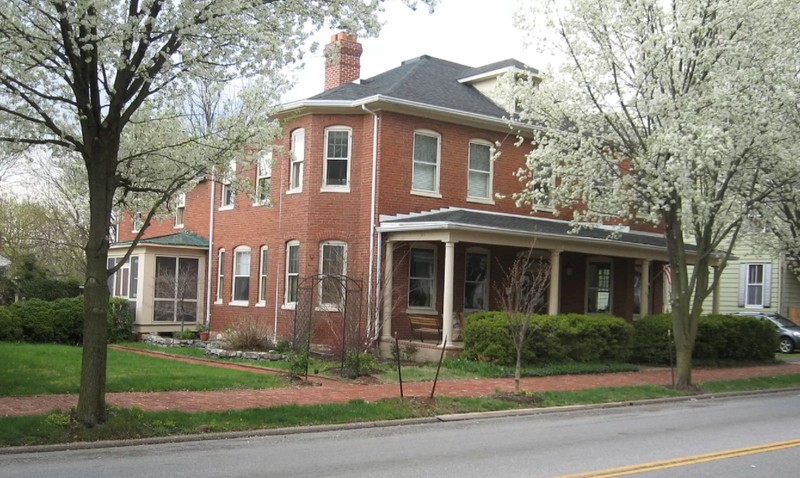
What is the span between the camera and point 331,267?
72.3 feet

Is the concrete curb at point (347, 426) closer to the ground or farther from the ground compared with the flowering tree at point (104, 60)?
closer to the ground

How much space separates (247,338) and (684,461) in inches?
571

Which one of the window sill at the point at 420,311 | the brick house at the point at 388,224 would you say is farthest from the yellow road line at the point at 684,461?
the window sill at the point at 420,311

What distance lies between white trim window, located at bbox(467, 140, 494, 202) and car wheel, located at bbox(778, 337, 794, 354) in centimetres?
1520

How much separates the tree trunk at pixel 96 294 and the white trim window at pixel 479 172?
14463 mm

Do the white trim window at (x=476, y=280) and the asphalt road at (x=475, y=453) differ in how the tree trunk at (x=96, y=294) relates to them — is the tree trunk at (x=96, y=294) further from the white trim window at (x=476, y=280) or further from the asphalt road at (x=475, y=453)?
the white trim window at (x=476, y=280)

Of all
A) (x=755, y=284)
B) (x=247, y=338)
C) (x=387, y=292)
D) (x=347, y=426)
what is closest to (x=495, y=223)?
(x=387, y=292)

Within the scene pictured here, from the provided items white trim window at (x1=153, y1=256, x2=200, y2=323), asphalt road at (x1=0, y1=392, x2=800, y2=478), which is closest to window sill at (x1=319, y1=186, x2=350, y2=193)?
white trim window at (x1=153, y1=256, x2=200, y2=323)

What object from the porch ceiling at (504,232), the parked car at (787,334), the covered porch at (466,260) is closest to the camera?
the porch ceiling at (504,232)

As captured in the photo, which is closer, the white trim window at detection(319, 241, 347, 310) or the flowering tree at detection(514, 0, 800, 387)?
the flowering tree at detection(514, 0, 800, 387)

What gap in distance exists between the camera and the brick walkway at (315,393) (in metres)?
12.2

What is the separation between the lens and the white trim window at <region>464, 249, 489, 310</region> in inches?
938

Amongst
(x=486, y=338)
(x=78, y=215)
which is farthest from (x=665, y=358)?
(x=78, y=215)

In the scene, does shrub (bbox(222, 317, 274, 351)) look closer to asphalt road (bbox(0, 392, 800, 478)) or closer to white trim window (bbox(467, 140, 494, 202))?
white trim window (bbox(467, 140, 494, 202))
